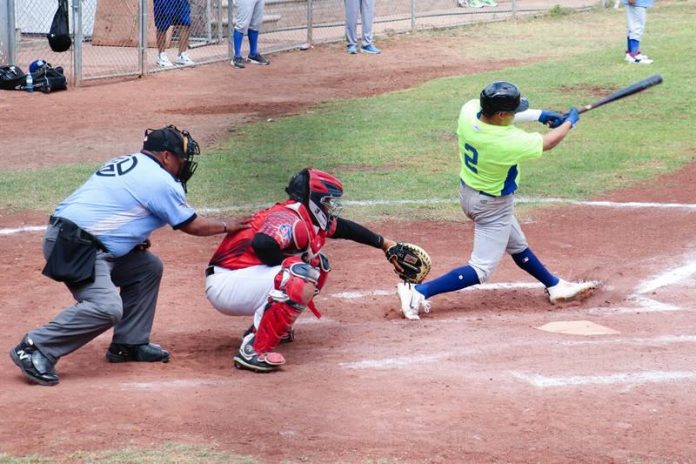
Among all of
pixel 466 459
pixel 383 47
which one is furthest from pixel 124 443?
pixel 383 47

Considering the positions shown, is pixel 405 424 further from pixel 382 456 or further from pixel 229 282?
pixel 229 282

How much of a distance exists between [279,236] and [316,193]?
33cm

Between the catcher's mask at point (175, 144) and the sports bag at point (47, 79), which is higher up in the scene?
the catcher's mask at point (175, 144)

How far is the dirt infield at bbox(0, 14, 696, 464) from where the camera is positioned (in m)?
4.47

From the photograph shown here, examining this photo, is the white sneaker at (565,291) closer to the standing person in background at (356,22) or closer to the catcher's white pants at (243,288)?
the catcher's white pants at (243,288)

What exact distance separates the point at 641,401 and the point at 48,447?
253 cm

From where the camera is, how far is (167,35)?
16906mm

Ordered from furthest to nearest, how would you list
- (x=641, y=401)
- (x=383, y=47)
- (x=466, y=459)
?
(x=383, y=47), (x=641, y=401), (x=466, y=459)

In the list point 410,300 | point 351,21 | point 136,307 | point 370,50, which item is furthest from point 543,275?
point 370,50

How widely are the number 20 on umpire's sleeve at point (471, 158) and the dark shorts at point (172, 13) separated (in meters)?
9.85

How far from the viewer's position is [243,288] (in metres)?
5.68

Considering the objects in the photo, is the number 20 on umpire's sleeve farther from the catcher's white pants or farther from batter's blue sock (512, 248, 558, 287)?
the catcher's white pants

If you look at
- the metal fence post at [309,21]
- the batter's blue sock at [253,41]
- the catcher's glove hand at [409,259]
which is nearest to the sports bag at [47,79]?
the batter's blue sock at [253,41]

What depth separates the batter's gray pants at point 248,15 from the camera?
15664 mm
